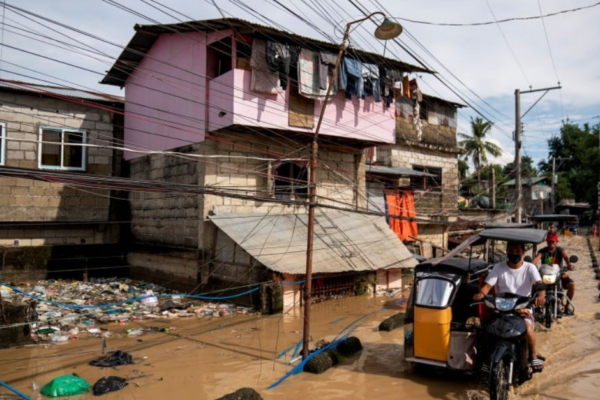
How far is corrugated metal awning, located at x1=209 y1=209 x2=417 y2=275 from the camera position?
476 inches

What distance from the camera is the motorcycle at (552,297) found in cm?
916

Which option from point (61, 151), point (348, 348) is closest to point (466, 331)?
point (348, 348)

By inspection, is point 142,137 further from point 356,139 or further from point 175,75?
point 356,139

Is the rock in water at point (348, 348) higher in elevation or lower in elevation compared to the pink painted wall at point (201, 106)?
lower

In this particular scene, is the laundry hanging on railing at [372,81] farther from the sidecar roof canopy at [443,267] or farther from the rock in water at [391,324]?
the sidecar roof canopy at [443,267]

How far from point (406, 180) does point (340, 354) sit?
16.0 m

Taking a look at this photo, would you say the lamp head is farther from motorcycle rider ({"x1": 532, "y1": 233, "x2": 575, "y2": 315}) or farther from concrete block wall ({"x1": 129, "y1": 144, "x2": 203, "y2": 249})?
A: concrete block wall ({"x1": 129, "y1": 144, "x2": 203, "y2": 249})

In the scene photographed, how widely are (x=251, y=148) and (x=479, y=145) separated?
33.1 meters

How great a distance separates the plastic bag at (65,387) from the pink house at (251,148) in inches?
203

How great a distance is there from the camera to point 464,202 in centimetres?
3331

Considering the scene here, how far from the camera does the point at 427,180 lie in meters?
24.5

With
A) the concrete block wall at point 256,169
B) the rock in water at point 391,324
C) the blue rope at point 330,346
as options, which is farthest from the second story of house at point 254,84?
the rock in water at point 391,324

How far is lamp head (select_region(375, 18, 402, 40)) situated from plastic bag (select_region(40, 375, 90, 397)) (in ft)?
24.1

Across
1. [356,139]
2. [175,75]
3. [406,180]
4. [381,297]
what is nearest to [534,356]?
[381,297]
